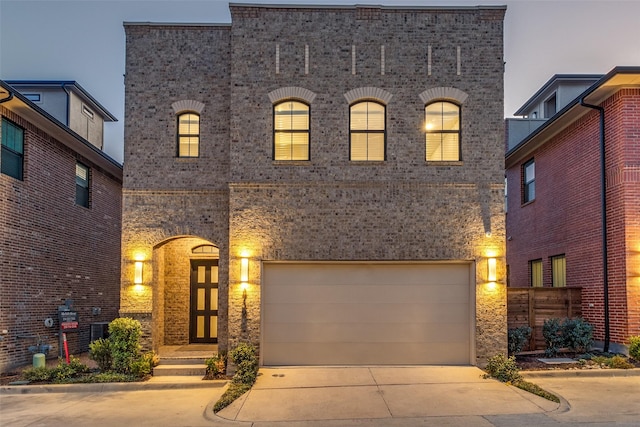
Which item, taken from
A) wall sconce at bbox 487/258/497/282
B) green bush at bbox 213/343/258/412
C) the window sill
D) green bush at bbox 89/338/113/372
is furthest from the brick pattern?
green bush at bbox 89/338/113/372

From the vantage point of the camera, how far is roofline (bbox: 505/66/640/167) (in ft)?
42.1

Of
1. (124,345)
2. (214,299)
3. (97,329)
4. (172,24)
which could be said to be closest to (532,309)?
(214,299)

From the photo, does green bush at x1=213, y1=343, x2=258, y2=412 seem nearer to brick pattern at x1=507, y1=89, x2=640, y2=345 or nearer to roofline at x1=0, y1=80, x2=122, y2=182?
roofline at x1=0, y1=80, x2=122, y2=182

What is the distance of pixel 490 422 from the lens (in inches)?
348

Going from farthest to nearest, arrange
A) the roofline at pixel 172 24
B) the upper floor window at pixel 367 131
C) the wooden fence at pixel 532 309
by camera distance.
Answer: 1. the wooden fence at pixel 532 309
2. the roofline at pixel 172 24
3. the upper floor window at pixel 367 131

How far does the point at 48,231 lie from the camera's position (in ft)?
49.5

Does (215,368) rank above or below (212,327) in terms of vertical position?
below

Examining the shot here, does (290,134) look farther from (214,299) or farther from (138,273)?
(214,299)

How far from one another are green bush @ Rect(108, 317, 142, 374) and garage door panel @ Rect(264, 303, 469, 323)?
2975mm

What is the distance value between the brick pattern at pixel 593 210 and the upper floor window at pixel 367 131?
6079 mm

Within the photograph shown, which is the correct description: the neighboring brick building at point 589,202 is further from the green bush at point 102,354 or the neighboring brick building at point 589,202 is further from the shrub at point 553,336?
the green bush at point 102,354

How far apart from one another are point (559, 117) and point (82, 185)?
14744mm

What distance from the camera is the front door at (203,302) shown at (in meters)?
15.1

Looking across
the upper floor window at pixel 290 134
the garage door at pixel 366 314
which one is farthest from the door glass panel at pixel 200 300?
the upper floor window at pixel 290 134
